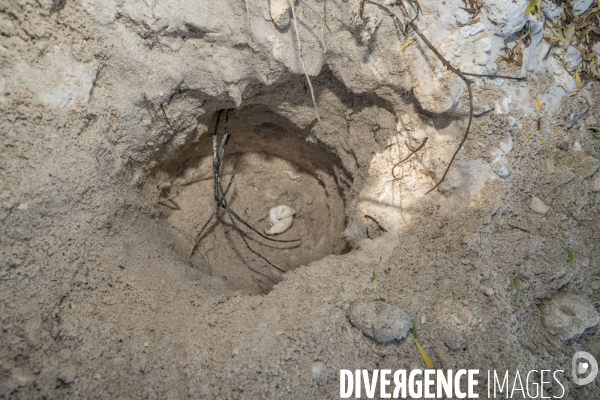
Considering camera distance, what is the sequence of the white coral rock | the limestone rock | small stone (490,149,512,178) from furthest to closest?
the white coral rock, small stone (490,149,512,178), the limestone rock

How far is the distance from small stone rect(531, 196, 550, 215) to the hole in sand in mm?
1007

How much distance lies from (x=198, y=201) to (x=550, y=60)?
2.10 metres

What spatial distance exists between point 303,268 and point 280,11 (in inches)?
45.7

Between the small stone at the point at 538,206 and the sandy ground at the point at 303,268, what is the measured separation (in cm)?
3

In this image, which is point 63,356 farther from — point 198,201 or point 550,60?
point 550,60

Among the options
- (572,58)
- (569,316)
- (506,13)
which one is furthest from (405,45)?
(569,316)

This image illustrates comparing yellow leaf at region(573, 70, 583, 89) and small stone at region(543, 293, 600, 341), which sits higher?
yellow leaf at region(573, 70, 583, 89)

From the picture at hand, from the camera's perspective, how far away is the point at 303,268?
1.85 m

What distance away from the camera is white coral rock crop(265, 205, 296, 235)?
8.75 ft

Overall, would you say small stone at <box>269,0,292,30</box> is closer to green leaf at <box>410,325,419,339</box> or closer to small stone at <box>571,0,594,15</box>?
small stone at <box>571,0,594,15</box>

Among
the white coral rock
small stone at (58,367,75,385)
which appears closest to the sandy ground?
small stone at (58,367,75,385)

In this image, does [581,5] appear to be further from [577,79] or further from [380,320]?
[380,320]

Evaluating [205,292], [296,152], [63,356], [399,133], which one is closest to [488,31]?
[399,133]

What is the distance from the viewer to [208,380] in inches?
57.4
